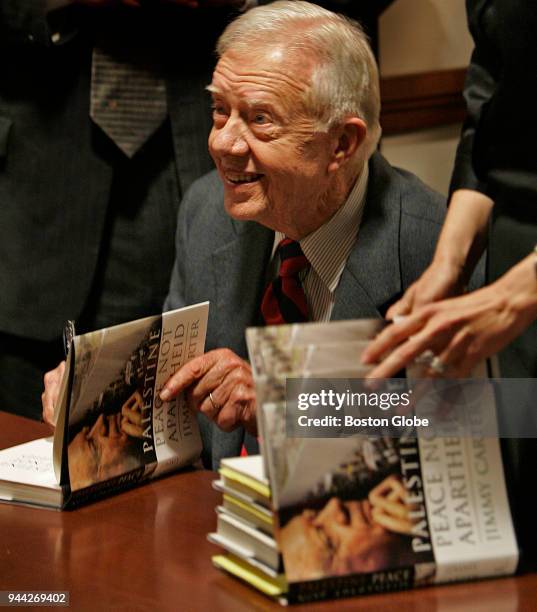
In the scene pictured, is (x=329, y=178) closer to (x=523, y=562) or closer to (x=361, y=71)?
(x=361, y=71)

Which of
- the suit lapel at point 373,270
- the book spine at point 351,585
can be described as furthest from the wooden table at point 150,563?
the suit lapel at point 373,270

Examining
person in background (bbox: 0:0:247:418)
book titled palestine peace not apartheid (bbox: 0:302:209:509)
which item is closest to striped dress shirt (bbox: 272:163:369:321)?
book titled palestine peace not apartheid (bbox: 0:302:209:509)

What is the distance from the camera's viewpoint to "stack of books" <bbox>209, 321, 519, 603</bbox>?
3.70 ft

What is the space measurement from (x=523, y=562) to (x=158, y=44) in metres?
1.62

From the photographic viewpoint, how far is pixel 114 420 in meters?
1.50

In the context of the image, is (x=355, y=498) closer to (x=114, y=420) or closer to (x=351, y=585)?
(x=351, y=585)

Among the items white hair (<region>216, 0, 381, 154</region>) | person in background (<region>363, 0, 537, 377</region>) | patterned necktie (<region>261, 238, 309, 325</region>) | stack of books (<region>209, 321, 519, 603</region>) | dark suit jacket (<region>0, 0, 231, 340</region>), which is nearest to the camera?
stack of books (<region>209, 321, 519, 603</region>)

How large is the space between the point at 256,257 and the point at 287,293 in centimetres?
12

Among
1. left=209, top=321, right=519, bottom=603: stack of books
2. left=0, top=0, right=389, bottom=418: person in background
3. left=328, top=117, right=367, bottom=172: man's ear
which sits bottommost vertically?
left=0, top=0, right=389, bottom=418: person in background

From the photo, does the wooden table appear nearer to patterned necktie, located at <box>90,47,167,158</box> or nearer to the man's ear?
the man's ear

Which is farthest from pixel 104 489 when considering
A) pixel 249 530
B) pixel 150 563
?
pixel 249 530

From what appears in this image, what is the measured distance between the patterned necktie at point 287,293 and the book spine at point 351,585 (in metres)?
0.84

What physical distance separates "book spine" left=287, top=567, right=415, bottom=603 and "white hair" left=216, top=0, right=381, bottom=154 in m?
0.93

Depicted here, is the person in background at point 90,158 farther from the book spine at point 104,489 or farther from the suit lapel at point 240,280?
the book spine at point 104,489
